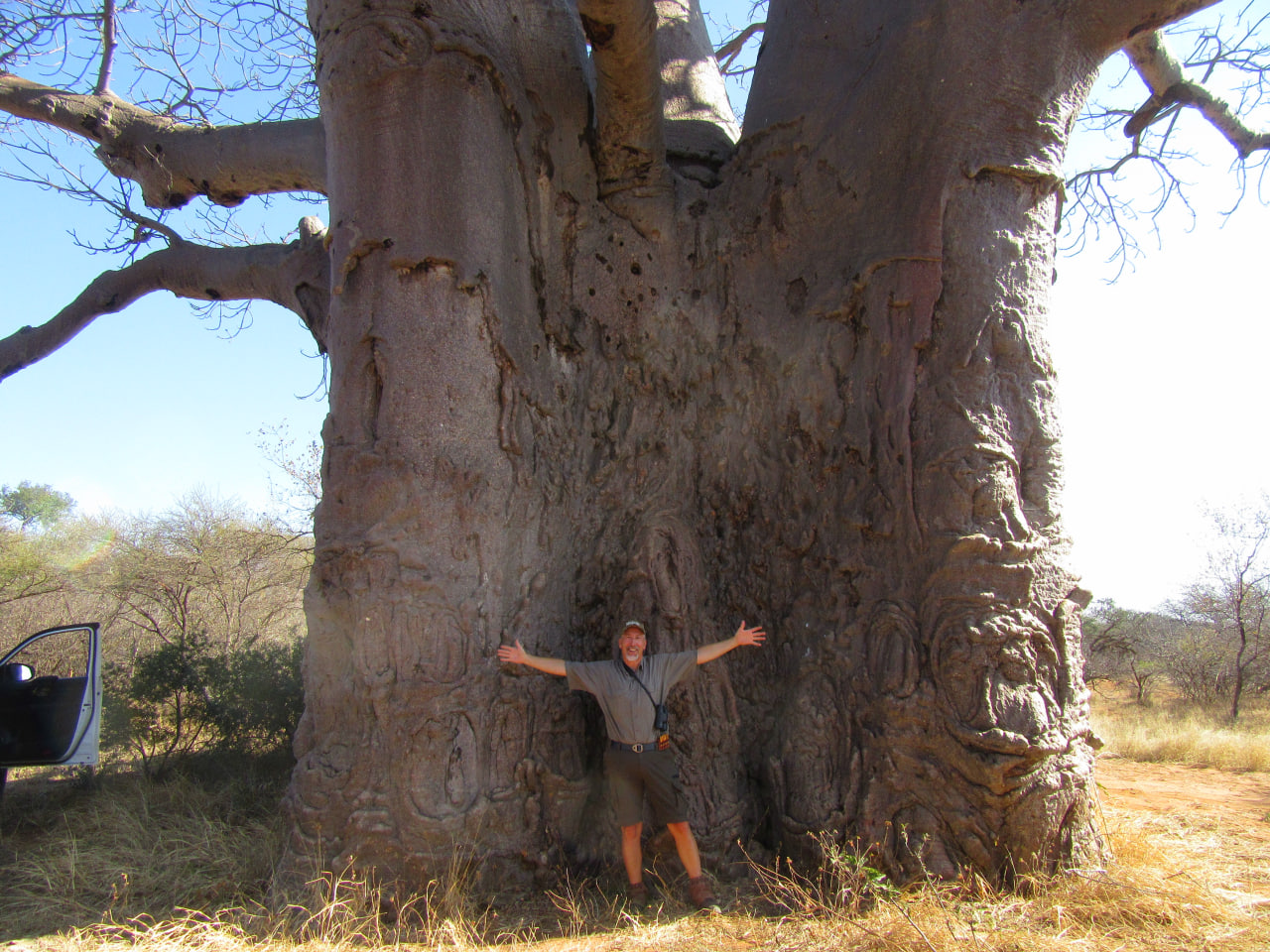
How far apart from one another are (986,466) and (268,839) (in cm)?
379

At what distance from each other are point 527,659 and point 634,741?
0.56 metres

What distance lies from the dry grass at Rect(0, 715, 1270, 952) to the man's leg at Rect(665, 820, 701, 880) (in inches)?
6.4

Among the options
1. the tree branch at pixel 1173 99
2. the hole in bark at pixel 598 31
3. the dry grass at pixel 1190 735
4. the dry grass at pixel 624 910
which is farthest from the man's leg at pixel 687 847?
the dry grass at pixel 1190 735

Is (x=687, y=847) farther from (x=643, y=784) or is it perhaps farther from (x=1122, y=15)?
(x=1122, y=15)

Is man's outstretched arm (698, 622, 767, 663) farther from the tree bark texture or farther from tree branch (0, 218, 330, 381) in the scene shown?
tree branch (0, 218, 330, 381)

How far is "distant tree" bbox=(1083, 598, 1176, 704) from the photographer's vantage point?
12.6 metres

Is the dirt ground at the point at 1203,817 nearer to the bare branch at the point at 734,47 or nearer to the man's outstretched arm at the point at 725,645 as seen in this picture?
the man's outstretched arm at the point at 725,645

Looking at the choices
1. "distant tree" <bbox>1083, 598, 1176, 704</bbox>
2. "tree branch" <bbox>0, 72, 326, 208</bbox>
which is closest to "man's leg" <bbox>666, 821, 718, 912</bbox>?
"tree branch" <bbox>0, 72, 326, 208</bbox>

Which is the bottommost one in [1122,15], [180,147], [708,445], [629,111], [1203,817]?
[1203,817]

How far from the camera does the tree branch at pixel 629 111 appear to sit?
3580mm

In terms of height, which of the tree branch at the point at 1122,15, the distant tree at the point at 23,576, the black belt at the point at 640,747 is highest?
the tree branch at the point at 1122,15

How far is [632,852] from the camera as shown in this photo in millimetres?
3316

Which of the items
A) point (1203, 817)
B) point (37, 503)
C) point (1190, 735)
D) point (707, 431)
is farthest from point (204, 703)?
point (37, 503)

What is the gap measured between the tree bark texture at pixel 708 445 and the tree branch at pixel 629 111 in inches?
1.0
